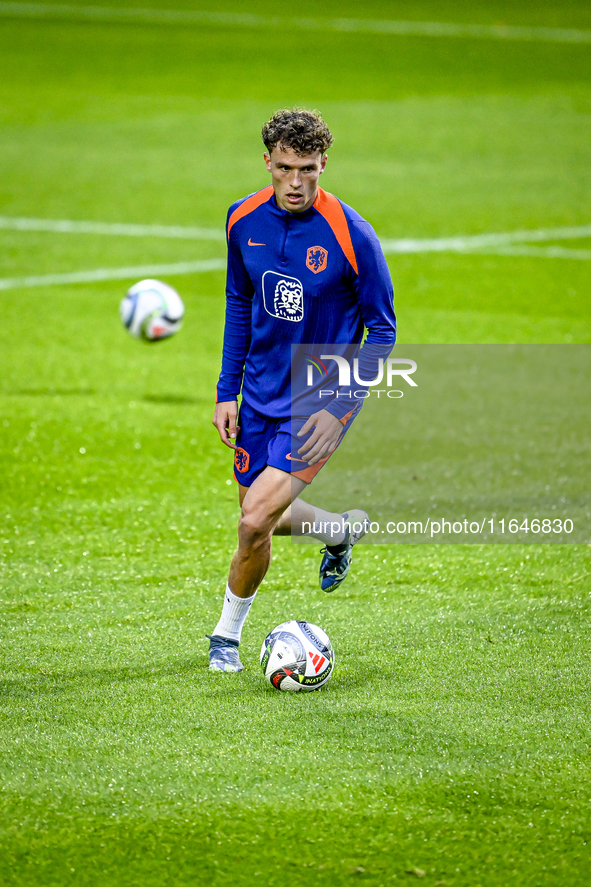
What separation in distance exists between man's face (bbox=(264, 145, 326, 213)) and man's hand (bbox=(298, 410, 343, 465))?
0.95 metres

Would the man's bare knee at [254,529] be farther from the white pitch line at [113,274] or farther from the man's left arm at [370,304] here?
the white pitch line at [113,274]

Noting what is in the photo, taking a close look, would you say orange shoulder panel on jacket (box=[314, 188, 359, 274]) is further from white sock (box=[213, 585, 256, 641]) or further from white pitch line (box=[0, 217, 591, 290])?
white pitch line (box=[0, 217, 591, 290])

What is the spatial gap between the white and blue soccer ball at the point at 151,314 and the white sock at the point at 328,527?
16.3 feet

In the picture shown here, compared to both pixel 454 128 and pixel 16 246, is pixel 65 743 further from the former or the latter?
pixel 454 128

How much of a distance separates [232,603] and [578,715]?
1695 mm

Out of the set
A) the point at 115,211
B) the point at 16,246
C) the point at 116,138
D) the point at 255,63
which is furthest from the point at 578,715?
the point at 255,63

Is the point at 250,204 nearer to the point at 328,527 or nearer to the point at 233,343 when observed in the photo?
the point at 233,343

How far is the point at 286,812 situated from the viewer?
4383 millimetres

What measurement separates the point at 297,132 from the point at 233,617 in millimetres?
2295

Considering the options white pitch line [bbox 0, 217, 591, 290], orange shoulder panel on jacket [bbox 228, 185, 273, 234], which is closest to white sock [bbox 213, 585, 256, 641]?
orange shoulder panel on jacket [bbox 228, 185, 273, 234]

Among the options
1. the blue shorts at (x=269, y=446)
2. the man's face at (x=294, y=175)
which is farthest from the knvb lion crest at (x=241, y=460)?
the man's face at (x=294, y=175)

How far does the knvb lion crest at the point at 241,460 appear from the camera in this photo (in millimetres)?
5691

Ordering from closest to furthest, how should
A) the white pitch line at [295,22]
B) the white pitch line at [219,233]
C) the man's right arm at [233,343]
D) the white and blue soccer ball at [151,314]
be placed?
the man's right arm at [233,343] < the white and blue soccer ball at [151,314] < the white pitch line at [219,233] < the white pitch line at [295,22]

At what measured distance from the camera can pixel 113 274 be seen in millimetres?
15562
